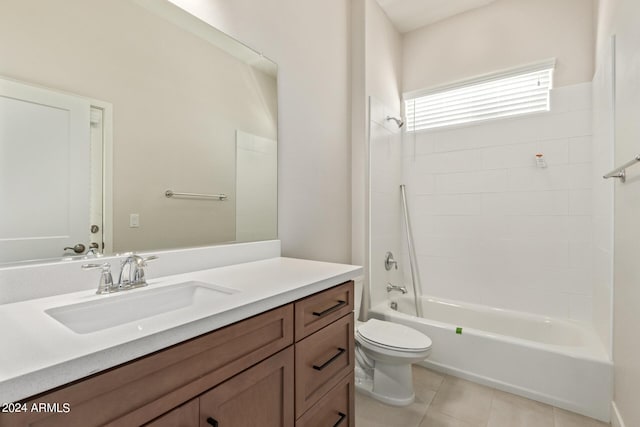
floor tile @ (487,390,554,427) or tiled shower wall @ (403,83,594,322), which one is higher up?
tiled shower wall @ (403,83,594,322)

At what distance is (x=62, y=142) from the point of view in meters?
0.99

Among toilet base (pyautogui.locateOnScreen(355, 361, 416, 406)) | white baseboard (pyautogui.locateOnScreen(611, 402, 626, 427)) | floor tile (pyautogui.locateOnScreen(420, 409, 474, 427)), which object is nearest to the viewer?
white baseboard (pyautogui.locateOnScreen(611, 402, 626, 427))

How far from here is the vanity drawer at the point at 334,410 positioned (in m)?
1.09

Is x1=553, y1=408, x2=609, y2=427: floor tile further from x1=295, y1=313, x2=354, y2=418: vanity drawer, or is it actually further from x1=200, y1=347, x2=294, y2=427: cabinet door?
x1=200, y1=347, x2=294, y2=427: cabinet door

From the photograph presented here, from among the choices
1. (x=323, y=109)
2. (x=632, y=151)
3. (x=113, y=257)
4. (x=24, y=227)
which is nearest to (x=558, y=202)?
(x=632, y=151)

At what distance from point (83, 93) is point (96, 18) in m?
0.28

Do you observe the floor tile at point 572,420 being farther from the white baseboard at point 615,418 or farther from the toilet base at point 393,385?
the toilet base at point 393,385

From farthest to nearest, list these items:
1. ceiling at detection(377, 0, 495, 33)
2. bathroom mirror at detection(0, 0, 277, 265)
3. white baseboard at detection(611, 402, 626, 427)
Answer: ceiling at detection(377, 0, 495, 33) → white baseboard at detection(611, 402, 626, 427) → bathroom mirror at detection(0, 0, 277, 265)

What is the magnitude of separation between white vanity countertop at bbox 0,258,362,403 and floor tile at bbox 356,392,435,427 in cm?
108

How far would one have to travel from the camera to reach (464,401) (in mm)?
1888

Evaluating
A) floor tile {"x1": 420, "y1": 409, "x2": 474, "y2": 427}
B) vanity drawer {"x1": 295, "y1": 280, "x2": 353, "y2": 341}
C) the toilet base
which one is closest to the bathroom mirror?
vanity drawer {"x1": 295, "y1": 280, "x2": 353, "y2": 341}

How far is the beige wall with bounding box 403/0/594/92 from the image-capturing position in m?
2.35

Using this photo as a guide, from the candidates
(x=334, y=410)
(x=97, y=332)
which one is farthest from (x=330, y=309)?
(x=97, y=332)

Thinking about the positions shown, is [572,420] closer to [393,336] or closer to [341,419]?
[393,336]
